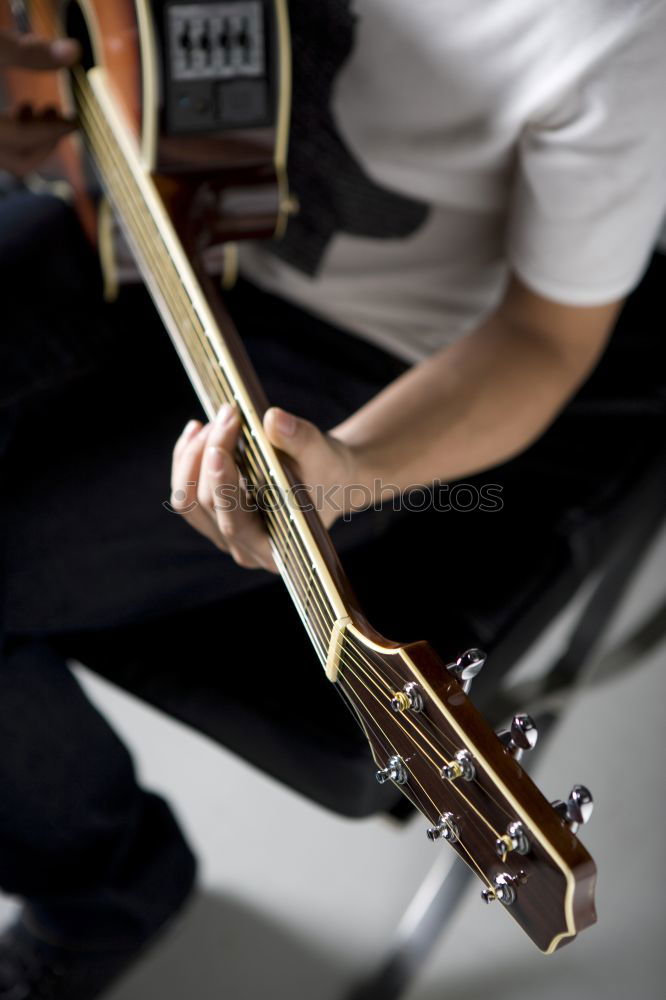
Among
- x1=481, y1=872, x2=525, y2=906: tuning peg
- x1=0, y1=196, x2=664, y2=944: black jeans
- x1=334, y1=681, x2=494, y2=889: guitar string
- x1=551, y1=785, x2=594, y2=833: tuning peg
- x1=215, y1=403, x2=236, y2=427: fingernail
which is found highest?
x1=215, y1=403, x2=236, y2=427: fingernail

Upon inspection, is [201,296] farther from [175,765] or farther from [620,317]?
[175,765]

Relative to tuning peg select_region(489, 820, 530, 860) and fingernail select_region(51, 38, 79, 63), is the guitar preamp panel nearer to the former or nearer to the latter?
fingernail select_region(51, 38, 79, 63)

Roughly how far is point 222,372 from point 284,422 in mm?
81

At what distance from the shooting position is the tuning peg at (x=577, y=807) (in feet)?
1.36

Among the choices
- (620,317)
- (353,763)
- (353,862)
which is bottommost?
(353,862)

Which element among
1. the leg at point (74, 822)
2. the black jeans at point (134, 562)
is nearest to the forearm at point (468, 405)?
the black jeans at point (134, 562)

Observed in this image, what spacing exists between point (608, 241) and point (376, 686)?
0.46 m

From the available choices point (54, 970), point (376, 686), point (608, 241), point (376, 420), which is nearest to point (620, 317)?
point (608, 241)

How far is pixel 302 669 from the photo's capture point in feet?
2.73

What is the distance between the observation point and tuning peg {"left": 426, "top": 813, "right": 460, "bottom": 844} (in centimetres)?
48

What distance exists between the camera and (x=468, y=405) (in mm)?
794

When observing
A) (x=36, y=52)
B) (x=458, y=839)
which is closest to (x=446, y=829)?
(x=458, y=839)

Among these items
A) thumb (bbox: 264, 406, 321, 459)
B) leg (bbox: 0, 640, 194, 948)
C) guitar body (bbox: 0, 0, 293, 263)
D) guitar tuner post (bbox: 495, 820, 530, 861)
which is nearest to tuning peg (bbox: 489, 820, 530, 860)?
guitar tuner post (bbox: 495, 820, 530, 861)

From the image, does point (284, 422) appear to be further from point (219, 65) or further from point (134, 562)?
point (219, 65)
